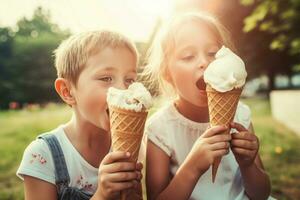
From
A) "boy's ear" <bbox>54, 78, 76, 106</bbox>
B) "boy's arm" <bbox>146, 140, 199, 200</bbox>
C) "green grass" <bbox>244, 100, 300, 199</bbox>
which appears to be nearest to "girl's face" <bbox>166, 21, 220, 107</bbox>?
"boy's arm" <bbox>146, 140, 199, 200</bbox>

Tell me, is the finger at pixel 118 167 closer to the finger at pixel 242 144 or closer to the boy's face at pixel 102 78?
the boy's face at pixel 102 78

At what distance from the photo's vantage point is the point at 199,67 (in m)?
2.70

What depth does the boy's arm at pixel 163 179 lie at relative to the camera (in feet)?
8.43

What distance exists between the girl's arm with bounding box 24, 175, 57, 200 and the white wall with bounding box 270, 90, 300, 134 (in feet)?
33.0

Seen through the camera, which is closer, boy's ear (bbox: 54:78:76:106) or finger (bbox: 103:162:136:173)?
finger (bbox: 103:162:136:173)

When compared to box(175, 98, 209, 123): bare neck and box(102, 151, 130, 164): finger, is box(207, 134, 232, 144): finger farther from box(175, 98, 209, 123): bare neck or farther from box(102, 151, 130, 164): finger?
box(175, 98, 209, 123): bare neck

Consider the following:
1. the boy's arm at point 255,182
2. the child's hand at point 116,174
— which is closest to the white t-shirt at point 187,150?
the boy's arm at point 255,182

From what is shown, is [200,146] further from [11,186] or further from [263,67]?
[263,67]

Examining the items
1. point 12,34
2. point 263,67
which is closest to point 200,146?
point 263,67

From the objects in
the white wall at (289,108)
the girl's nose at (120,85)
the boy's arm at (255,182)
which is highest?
the girl's nose at (120,85)

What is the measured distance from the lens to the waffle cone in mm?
2414

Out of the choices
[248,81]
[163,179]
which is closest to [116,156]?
[163,179]

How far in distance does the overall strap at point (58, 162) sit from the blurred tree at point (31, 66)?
35718mm

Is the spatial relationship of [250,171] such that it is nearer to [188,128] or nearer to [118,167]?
[188,128]
